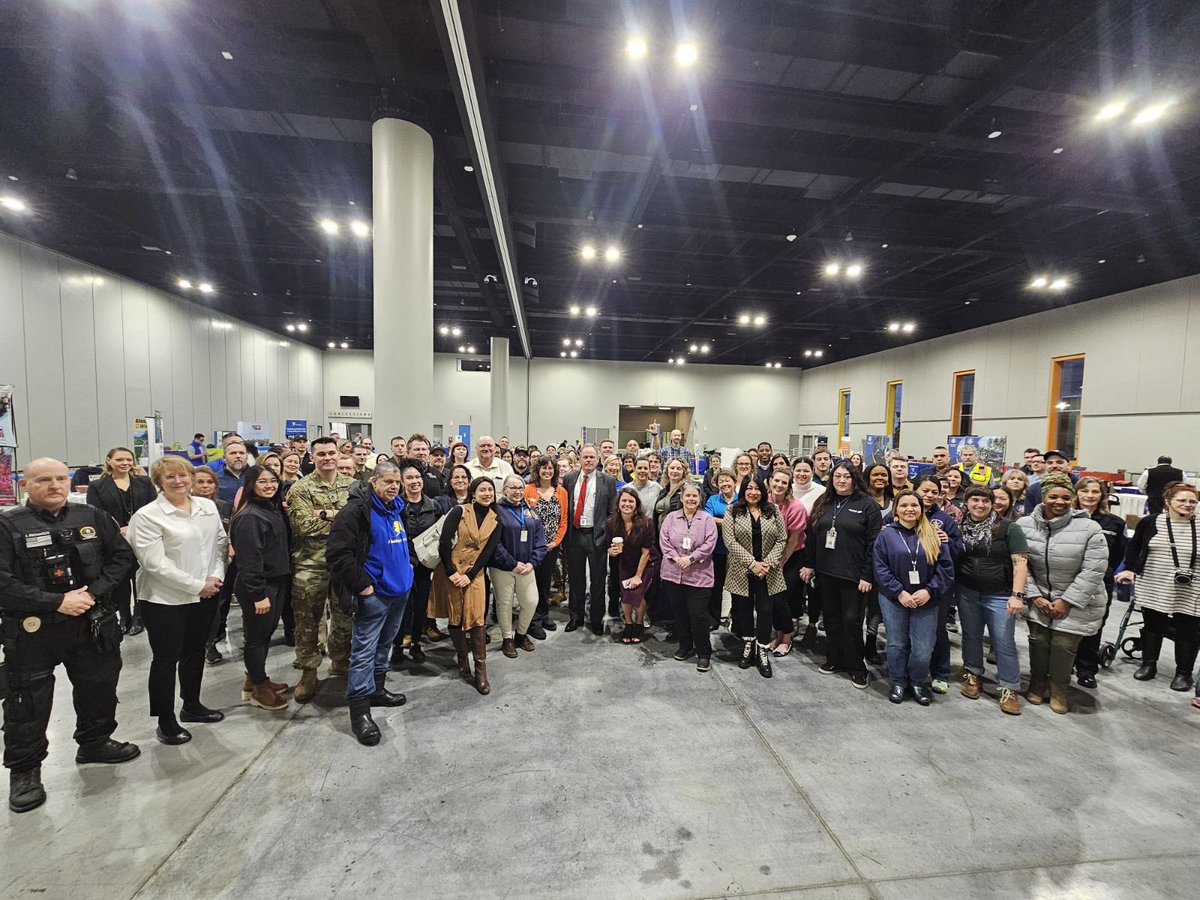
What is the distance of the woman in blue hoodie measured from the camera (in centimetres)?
309

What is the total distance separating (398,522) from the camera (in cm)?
287

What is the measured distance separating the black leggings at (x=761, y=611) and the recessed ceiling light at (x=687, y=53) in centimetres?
428

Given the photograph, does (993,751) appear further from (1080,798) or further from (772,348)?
(772,348)

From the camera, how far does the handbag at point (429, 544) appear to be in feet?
10.7

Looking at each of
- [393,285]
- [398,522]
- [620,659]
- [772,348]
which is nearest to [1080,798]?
[620,659]

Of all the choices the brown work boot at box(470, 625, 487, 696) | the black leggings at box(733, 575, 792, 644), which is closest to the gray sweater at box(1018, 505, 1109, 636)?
the black leggings at box(733, 575, 792, 644)

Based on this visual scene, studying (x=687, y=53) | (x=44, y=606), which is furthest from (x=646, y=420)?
(x=44, y=606)

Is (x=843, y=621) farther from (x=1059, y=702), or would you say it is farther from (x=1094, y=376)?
(x=1094, y=376)

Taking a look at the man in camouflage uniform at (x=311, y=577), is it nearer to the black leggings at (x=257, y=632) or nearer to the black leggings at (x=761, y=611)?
the black leggings at (x=257, y=632)

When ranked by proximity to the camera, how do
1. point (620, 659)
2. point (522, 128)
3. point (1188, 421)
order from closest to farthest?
point (620, 659) → point (522, 128) → point (1188, 421)

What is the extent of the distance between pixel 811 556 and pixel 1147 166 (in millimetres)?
6305

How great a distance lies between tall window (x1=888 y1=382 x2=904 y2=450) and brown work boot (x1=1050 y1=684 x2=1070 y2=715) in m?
14.2

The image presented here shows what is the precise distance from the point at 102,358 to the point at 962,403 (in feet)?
68.8

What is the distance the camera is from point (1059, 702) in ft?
10.1
